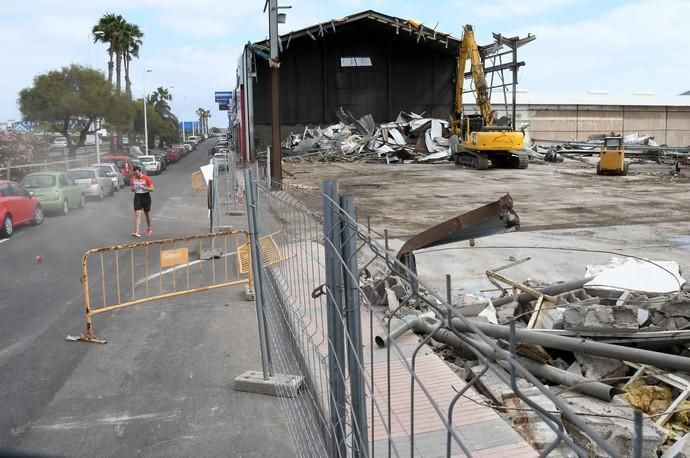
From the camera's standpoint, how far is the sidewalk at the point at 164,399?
4.97 meters

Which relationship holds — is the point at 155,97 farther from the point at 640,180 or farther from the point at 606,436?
the point at 606,436

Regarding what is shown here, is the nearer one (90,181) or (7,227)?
(7,227)

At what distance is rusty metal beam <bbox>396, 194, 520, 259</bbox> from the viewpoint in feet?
23.9

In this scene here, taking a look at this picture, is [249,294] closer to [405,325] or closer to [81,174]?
[405,325]

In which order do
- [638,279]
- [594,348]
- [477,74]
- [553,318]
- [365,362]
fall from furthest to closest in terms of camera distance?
1. [477,74]
2. [638,279]
3. [553,318]
4. [365,362]
5. [594,348]

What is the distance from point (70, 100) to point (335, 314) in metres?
42.7

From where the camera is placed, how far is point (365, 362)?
5.57 meters

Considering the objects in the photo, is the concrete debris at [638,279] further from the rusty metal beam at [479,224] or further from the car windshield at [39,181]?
the car windshield at [39,181]

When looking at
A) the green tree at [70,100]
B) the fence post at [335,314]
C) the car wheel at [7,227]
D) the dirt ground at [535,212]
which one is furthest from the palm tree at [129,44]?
the fence post at [335,314]

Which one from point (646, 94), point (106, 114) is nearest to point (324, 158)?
point (106, 114)

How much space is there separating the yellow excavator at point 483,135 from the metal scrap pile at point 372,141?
261 cm

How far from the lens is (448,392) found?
17.1 ft

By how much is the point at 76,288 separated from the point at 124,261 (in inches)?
84.9

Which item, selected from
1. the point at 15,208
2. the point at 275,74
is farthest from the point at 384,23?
the point at 15,208
